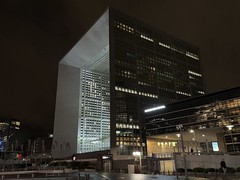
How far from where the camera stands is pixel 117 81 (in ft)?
363

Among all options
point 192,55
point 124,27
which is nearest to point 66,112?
point 124,27

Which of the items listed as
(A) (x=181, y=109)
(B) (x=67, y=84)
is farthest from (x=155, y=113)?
(B) (x=67, y=84)

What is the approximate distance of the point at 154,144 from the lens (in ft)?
361

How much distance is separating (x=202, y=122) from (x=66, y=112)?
98.7m

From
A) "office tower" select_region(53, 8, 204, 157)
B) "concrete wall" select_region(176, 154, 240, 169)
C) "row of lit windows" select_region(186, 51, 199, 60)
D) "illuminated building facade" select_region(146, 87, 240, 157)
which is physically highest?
"row of lit windows" select_region(186, 51, 199, 60)

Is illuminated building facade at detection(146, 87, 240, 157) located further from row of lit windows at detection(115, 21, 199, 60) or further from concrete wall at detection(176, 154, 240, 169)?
row of lit windows at detection(115, 21, 199, 60)

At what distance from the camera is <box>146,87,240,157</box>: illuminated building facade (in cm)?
7831

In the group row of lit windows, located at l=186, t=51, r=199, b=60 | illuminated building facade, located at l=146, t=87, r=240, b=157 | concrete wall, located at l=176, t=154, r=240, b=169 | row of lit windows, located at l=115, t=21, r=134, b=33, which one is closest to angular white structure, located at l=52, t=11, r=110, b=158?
row of lit windows, located at l=115, t=21, r=134, b=33

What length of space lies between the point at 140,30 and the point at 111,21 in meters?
22.2

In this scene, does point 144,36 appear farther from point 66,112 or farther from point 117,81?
point 66,112

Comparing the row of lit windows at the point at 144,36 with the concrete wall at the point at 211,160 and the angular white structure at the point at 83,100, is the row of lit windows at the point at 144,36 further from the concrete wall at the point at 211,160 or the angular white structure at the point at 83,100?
the concrete wall at the point at 211,160

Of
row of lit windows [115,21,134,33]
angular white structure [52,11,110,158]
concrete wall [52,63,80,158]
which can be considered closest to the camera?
row of lit windows [115,21,134,33]

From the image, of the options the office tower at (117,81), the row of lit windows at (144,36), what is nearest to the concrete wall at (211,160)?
the office tower at (117,81)

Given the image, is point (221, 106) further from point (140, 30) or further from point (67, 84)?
point (67, 84)
